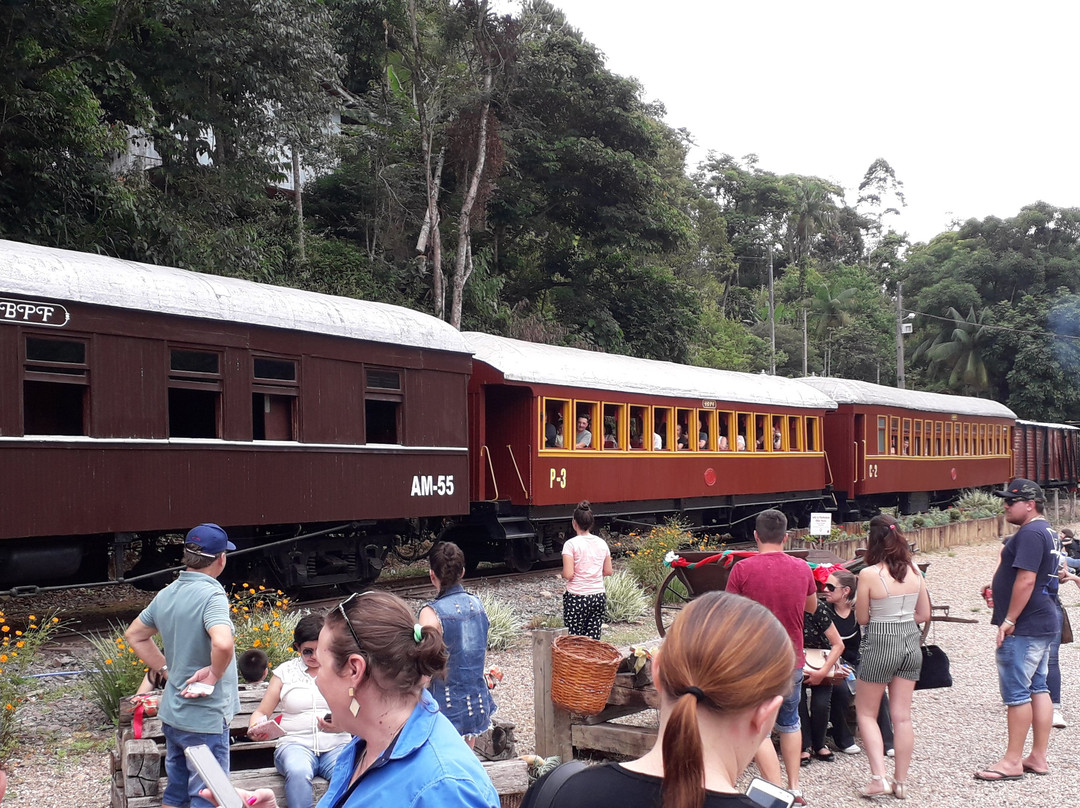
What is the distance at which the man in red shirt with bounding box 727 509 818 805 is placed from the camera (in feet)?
18.9

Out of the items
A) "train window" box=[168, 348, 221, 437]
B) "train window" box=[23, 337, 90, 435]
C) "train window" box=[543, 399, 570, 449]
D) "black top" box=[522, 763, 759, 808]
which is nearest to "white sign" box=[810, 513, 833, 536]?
"train window" box=[543, 399, 570, 449]

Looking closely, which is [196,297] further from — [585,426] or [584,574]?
[585,426]

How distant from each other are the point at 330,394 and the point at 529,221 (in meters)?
18.6

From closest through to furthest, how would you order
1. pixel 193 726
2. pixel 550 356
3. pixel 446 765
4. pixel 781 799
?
pixel 781 799 → pixel 446 765 → pixel 193 726 → pixel 550 356

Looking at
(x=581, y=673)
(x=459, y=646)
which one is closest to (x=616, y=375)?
(x=581, y=673)

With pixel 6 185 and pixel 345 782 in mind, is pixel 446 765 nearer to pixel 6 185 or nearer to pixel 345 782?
pixel 345 782

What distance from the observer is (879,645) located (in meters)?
6.10

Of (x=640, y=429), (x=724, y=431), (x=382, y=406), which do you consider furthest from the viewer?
(x=724, y=431)

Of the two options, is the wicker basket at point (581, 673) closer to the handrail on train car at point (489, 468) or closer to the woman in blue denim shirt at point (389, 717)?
the woman in blue denim shirt at point (389, 717)

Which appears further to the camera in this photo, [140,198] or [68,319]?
[140,198]

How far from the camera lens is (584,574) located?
802cm

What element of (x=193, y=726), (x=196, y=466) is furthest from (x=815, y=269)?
(x=193, y=726)

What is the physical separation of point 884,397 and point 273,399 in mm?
16788

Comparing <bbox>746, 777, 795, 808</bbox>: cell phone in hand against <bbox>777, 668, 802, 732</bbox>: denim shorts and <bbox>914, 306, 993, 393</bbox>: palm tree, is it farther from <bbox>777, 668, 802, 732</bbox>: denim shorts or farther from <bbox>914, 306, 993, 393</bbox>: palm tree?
<bbox>914, 306, 993, 393</bbox>: palm tree
